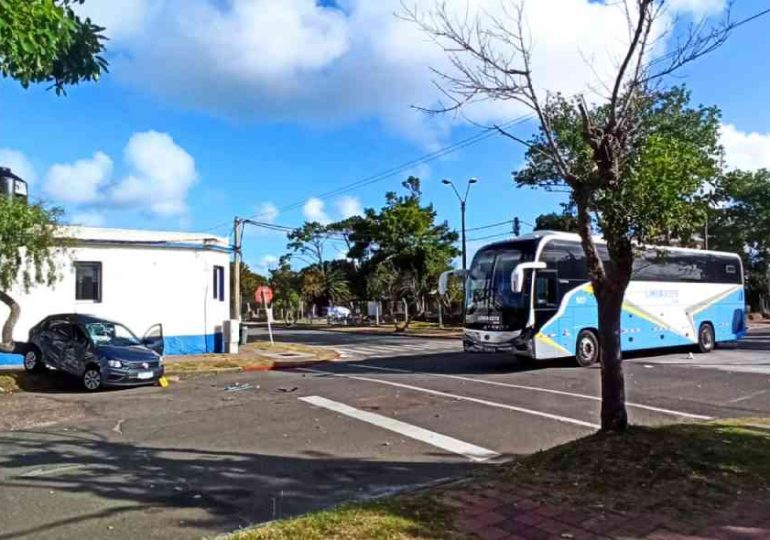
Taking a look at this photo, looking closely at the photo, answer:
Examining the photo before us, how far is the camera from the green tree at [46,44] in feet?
21.7

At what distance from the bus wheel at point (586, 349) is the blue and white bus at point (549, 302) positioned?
0.02 m

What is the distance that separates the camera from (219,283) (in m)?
25.1

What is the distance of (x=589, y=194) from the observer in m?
6.59

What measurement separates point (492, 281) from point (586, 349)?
3.56 meters

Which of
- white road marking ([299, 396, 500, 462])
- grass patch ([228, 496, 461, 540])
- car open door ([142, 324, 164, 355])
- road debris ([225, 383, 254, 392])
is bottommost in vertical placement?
white road marking ([299, 396, 500, 462])

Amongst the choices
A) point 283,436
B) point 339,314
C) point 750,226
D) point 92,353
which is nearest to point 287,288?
point 339,314

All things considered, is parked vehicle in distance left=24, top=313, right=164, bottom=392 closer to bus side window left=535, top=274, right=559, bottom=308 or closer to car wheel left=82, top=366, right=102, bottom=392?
car wheel left=82, top=366, right=102, bottom=392

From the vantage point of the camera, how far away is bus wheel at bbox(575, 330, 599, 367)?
1859cm

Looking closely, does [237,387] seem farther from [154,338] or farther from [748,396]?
[748,396]

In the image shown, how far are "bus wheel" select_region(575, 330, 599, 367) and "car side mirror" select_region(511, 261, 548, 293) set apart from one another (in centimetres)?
268

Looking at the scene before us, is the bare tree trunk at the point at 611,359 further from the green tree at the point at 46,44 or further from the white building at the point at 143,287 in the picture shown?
the white building at the point at 143,287

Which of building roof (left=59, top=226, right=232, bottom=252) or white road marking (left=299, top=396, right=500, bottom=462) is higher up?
building roof (left=59, top=226, right=232, bottom=252)

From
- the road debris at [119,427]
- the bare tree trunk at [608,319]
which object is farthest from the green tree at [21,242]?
the bare tree trunk at [608,319]

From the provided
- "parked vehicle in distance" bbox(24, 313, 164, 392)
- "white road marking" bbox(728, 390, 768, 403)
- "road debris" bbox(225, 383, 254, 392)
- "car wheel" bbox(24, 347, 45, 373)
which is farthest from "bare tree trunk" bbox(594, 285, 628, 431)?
"car wheel" bbox(24, 347, 45, 373)
